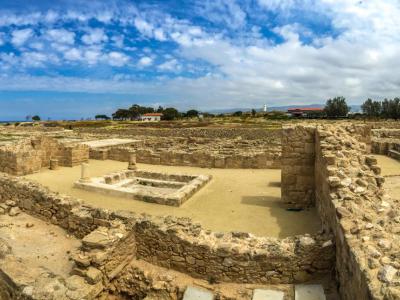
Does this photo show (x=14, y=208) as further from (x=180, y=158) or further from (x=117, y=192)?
(x=180, y=158)

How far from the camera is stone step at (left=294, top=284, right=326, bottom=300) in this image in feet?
18.4

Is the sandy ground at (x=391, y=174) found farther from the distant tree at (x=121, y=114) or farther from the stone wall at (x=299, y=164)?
the distant tree at (x=121, y=114)

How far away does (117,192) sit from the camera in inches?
485

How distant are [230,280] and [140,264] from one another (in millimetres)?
2182

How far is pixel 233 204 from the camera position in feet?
35.3

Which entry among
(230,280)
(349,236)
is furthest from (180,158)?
(349,236)

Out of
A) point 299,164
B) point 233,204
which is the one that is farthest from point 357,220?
point 233,204

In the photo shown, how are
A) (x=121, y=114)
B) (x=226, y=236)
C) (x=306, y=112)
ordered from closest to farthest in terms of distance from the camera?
(x=226, y=236)
(x=306, y=112)
(x=121, y=114)

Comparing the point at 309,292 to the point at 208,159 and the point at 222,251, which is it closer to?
the point at 222,251

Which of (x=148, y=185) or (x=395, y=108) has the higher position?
(x=395, y=108)

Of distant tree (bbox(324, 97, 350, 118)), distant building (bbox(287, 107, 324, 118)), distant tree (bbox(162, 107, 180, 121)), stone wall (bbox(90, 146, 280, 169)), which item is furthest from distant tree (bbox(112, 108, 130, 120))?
stone wall (bbox(90, 146, 280, 169))

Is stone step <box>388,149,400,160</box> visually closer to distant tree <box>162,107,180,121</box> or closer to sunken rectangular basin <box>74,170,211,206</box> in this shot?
sunken rectangular basin <box>74,170,211,206</box>

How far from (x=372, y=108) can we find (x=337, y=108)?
24.0 feet

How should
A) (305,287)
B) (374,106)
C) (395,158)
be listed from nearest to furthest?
(305,287) → (395,158) → (374,106)
